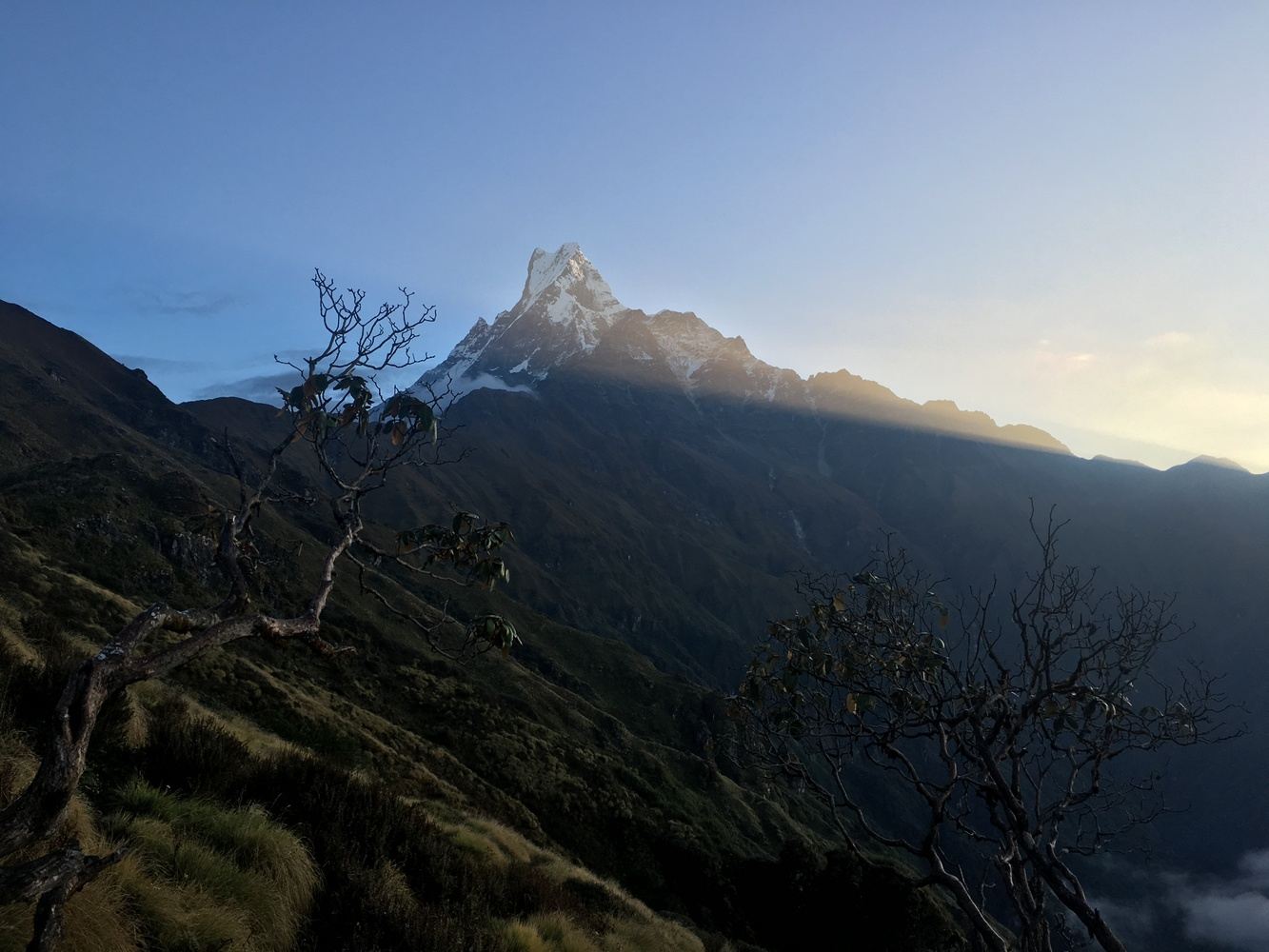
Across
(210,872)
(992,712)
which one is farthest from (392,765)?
(992,712)

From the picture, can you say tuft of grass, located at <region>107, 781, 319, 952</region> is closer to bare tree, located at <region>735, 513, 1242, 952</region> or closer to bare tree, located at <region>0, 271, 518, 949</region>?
bare tree, located at <region>0, 271, 518, 949</region>

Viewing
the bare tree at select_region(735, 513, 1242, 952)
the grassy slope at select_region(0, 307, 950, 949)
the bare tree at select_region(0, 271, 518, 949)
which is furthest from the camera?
the bare tree at select_region(735, 513, 1242, 952)

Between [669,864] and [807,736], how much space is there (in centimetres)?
3118

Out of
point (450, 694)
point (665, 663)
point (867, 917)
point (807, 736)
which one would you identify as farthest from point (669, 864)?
point (665, 663)

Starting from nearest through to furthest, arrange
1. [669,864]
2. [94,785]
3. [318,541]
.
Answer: [94,785] < [669,864] < [318,541]

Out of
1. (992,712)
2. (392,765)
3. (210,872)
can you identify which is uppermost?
(992,712)

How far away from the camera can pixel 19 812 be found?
4449mm

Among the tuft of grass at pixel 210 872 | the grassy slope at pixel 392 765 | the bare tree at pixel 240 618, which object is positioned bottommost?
the grassy slope at pixel 392 765

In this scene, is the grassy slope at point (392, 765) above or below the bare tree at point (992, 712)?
below

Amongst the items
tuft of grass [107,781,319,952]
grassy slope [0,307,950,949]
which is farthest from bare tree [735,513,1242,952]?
tuft of grass [107,781,319,952]

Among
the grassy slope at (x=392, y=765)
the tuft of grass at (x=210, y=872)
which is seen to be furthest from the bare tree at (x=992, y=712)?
the tuft of grass at (x=210, y=872)

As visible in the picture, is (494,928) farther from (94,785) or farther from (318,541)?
(318,541)

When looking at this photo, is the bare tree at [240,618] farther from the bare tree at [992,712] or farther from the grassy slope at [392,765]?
the bare tree at [992,712]

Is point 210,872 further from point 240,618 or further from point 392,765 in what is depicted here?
point 392,765
